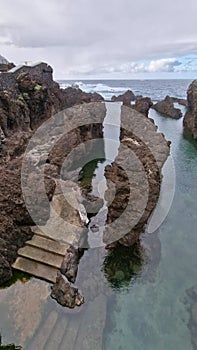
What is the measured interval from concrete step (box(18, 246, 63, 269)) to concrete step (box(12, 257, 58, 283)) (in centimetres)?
15

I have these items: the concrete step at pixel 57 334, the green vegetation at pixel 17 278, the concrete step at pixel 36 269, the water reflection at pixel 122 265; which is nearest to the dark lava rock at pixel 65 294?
the concrete step at pixel 36 269

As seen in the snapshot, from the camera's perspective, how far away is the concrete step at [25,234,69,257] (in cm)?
1270

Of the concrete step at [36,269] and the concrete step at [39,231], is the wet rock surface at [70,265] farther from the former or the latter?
the concrete step at [39,231]

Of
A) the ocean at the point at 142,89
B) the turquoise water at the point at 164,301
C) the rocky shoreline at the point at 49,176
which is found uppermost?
the rocky shoreline at the point at 49,176

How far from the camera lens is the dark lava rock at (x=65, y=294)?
430 inches

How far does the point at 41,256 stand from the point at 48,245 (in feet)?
2.02

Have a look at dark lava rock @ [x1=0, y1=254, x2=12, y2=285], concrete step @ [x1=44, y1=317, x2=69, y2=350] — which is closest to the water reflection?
concrete step @ [x1=44, y1=317, x2=69, y2=350]

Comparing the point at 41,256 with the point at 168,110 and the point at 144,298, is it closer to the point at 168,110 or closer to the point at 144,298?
the point at 144,298

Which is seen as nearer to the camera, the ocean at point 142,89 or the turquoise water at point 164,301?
the turquoise water at point 164,301

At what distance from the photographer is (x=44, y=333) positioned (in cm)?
972

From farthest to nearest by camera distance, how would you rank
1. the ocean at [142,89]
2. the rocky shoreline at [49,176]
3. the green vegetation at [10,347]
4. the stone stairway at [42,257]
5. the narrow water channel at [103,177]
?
the ocean at [142,89] < the narrow water channel at [103,177] < the rocky shoreline at [49,176] < the stone stairway at [42,257] < the green vegetation at [10,347]

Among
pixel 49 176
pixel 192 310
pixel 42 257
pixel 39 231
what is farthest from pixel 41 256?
pixel 192 310

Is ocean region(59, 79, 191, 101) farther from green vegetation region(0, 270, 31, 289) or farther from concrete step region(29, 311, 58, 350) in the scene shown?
concrete step region(29, 311, 58, 350)

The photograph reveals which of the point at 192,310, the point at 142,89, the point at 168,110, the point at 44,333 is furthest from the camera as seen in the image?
the point at 142,89
